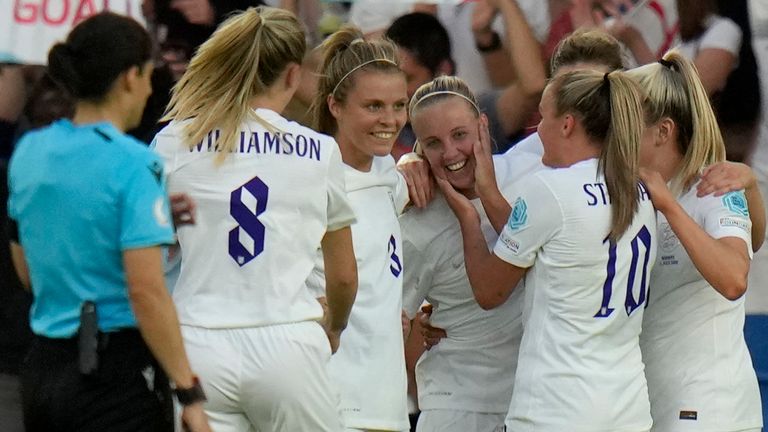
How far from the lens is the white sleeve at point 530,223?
439 cm

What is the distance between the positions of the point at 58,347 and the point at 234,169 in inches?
28.3

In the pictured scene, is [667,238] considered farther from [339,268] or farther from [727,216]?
[339,268]

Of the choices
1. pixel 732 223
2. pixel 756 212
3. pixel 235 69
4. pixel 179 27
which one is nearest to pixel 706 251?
pixel 732 223

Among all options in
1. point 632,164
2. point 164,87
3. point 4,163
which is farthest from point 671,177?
point 4,163

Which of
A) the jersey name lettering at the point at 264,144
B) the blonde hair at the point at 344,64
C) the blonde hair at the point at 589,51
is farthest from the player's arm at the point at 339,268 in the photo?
the blonde hair at the point at 589,51

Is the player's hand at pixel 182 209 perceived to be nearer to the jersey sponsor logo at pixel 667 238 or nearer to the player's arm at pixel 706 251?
the player's arm at pixel 706 251

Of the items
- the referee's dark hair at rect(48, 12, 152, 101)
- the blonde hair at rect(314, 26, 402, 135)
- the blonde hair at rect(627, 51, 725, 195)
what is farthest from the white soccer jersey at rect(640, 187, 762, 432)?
the referee's dark hair at rect(48, 12, 152, 101)

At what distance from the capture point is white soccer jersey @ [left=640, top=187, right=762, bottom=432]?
458 centimetres

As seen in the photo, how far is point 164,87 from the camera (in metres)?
6.61

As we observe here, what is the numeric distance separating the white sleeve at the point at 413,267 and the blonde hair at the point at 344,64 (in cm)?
46

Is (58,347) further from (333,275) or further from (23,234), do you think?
(333,275)

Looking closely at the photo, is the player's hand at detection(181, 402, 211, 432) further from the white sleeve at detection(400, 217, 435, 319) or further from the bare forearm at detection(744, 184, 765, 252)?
the bare forearm at detection(744, 184, 765, 252)

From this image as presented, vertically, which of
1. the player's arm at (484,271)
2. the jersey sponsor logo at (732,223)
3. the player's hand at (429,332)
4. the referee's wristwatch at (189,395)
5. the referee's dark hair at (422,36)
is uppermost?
the referee's dark hair at (422,36)

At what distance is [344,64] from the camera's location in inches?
191
